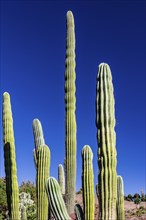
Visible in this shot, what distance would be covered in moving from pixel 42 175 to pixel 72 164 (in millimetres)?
1262

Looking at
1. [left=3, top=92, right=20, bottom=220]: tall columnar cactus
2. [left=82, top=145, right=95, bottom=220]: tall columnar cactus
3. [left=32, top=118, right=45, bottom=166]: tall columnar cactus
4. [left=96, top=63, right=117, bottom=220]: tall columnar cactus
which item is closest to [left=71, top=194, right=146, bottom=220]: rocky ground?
[left=32, top=118, right=45, bottom=166]: tall columnar cactus

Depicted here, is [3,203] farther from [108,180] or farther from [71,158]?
[108,180]

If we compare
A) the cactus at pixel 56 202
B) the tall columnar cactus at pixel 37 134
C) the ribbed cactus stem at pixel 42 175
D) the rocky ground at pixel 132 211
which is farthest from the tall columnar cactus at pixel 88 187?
the rocky ground at pixel 132 211

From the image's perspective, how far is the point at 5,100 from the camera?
8742mm

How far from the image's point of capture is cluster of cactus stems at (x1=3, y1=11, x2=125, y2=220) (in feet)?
18.4

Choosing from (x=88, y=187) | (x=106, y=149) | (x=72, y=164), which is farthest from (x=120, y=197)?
(x=106, y=149)

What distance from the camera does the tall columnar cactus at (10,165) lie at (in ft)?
26.7

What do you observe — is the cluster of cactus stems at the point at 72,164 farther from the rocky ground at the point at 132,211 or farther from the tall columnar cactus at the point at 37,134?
the rocky ground at the point at 132,211

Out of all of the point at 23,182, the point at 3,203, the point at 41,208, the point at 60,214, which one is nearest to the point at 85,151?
the point at 60,214

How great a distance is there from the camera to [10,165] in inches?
327

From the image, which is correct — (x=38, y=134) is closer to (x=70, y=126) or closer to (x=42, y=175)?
(x=70, y=126)

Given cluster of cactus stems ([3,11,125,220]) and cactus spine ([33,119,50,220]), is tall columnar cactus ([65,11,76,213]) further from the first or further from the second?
cactus spine ([33,119,50,220])

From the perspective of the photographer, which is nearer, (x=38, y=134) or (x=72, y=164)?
(x=72, y=164)

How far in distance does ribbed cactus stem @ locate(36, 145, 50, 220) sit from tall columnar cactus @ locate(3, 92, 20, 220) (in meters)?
0.61
